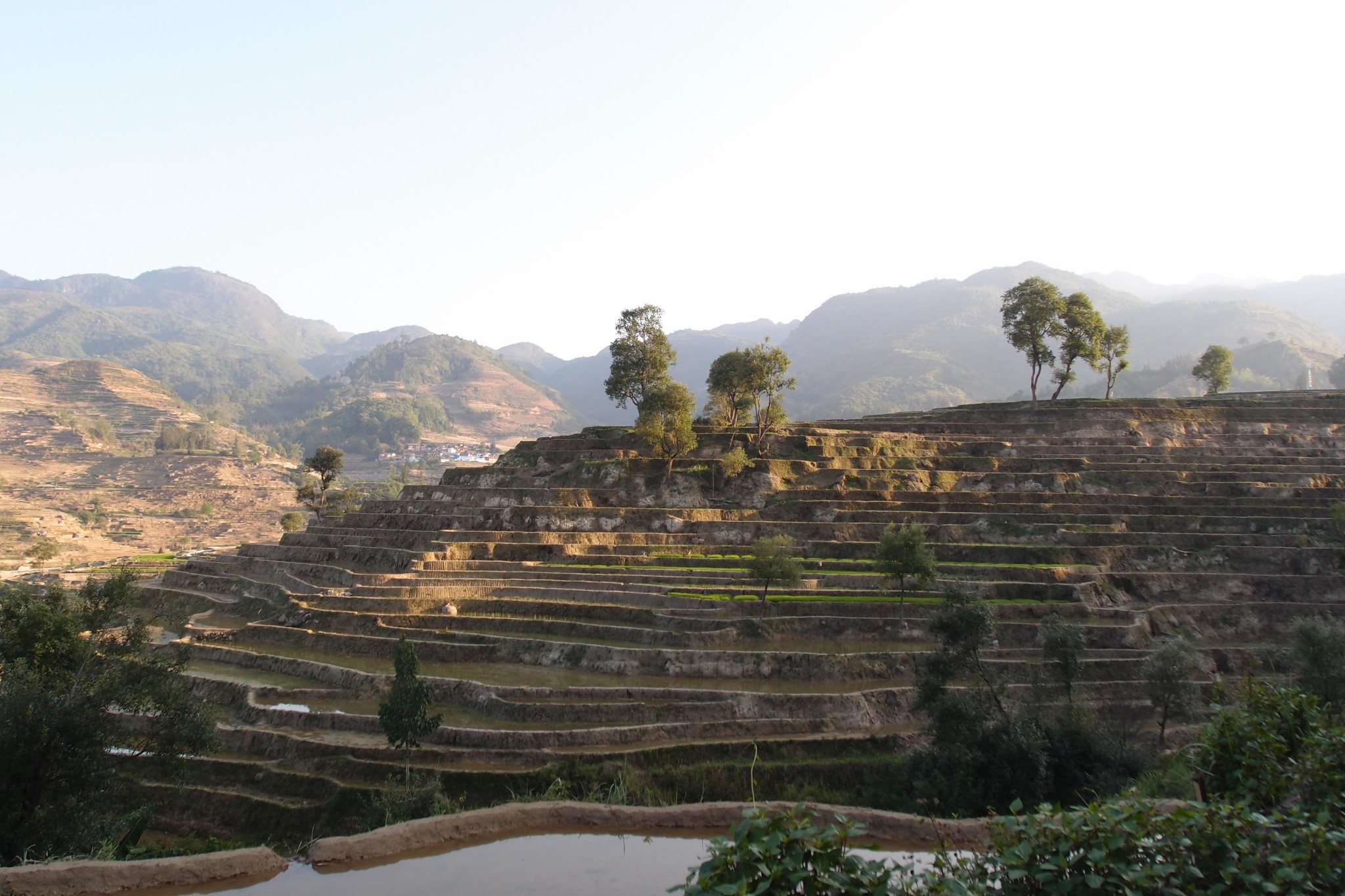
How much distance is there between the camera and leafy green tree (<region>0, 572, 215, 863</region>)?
44.1 ft

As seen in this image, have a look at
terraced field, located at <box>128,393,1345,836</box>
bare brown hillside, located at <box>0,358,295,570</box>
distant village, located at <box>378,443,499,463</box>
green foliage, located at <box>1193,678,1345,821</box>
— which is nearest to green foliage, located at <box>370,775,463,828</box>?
terraced field, located at <box>128,393,1345,836</box>

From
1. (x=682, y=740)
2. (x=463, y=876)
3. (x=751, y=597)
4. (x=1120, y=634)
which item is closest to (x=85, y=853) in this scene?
(x=463, y=876)

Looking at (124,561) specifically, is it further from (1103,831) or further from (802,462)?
(1103,831)

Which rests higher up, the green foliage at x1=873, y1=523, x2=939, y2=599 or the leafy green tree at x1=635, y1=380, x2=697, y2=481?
the leafy green tree at x1=635, y1=380, x2=697, y2=481

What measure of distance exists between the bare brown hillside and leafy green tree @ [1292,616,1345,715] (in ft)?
321

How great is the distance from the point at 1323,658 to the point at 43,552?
90.7 metres

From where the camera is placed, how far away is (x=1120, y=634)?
2623 centimetres

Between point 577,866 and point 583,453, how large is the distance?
39853mm

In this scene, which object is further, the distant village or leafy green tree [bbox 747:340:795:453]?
the distant village

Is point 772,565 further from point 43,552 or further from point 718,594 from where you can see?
point 43,552

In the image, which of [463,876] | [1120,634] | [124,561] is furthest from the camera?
[124,561]

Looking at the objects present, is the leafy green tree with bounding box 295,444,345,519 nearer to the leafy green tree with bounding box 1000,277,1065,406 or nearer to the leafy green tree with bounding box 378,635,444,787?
the leafy green tree with bounding box 378,635,444,787

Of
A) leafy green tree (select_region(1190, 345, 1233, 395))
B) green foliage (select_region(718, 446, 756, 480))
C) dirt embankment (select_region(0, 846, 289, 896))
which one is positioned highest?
leafy green tree (select_region(1190, 345, 1233, 395))

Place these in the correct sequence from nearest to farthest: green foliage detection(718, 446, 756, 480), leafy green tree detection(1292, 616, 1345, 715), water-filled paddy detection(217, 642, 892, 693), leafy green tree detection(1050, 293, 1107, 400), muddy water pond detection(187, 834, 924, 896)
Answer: muddy water pond detection(187, 834, 924, 896) → leafy green tree detection(1292, 616, 1345, 715) → water-filled paddy detection(217, 642, 892, 693) → green foliage detection(718, 446, 756, 480) → leafy green tree detection(1050, 293, 1107, 400)
